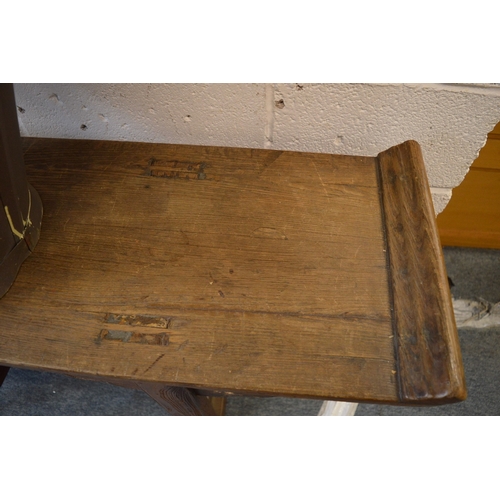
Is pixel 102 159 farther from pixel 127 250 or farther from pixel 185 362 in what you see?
pixel 185 362

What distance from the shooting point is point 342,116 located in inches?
29.5

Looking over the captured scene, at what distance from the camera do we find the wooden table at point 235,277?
0.50 meters

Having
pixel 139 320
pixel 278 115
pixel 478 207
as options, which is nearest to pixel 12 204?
pixel 139 320

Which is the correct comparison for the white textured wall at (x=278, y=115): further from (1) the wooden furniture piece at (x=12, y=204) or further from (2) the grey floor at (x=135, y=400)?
(2) the grey floor at (x=135, y=400)

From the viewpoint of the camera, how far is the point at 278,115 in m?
0.75

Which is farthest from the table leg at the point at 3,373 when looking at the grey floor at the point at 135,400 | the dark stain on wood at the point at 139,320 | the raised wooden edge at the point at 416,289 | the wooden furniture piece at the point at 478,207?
the wooden furniture piece at the point at 478,207

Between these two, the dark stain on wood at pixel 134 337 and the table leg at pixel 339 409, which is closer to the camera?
the dark stain on wood at pixel 134 337

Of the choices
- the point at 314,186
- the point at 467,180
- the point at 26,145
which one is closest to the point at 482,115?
the point at 314,186

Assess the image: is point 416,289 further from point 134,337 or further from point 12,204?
point 12,204

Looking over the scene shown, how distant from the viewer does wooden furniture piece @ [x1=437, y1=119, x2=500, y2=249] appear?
1115mm

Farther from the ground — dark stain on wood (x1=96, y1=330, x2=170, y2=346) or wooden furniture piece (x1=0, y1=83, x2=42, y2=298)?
wooden furniture piece (x1=0, y1=83, x2=42, y2=298)

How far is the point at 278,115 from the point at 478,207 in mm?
786

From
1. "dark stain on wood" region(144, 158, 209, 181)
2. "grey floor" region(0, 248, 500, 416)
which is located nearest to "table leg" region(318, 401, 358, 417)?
"grey floor" region(0, 248, 500, 416)

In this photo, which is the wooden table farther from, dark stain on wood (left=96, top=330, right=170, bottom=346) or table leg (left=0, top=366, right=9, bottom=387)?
table leg (left=0, top=366, right=9, bottom=387)
